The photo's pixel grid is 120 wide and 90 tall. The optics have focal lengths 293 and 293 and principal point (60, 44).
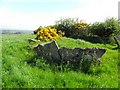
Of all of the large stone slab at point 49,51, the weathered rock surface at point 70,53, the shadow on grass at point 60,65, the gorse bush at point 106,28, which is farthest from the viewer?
the gorse bush at point 106,28

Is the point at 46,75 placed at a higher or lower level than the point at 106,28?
lower

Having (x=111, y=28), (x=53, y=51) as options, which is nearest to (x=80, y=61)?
(x=53, y=51)

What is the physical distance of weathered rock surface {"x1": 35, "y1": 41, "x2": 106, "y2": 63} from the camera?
11.5 m

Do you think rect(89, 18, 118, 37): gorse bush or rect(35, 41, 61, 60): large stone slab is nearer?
rect(35, 41, 61, 60): large stone slab

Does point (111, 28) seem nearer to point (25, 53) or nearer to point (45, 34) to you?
point (45, 34)

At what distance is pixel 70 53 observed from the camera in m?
11.8

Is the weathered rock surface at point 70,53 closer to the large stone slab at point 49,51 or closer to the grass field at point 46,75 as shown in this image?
the large stone slab at point 49,51

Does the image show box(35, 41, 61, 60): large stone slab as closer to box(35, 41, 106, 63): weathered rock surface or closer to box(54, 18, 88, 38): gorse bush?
box(35, 41, 106, 63): weathered rock surface

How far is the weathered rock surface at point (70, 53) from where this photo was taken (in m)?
11.5

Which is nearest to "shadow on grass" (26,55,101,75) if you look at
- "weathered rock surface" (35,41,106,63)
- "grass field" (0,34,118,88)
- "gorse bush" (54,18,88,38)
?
"grass field" (0,34,118,88)

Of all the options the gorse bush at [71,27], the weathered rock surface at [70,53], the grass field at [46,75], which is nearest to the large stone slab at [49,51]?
the weathered rock surface at [70,53]

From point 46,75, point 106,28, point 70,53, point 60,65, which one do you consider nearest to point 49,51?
point 70,53

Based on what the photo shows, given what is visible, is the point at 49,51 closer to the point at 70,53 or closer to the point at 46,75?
the point at 70,53

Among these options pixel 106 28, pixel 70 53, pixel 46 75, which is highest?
pixel 106 28
